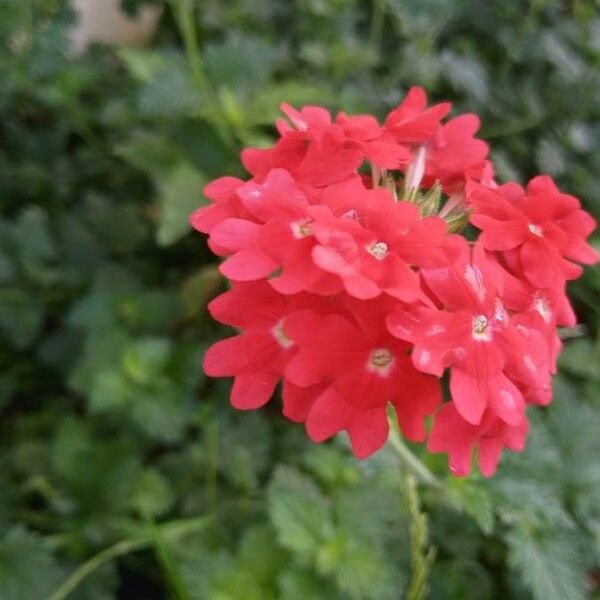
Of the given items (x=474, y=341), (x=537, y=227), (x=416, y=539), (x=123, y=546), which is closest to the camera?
(x=474, y=341)

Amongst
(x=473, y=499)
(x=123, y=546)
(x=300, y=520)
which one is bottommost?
(x=123, y=546)

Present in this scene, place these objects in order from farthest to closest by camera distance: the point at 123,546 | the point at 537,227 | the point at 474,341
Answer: the point at 123,546 < the point at 537,227 < the point at 474,341

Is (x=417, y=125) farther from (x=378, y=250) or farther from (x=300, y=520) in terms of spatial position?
(x=300, y=520)

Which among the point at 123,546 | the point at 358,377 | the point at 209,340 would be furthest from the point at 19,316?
the point at 358,377

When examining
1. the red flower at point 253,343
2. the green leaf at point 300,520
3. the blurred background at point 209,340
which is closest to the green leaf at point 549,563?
the blurred background at point 209,340

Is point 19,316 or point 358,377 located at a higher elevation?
point 358,377

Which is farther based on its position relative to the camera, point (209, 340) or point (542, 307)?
point (209, 340)

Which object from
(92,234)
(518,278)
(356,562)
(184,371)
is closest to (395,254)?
(518,278)
